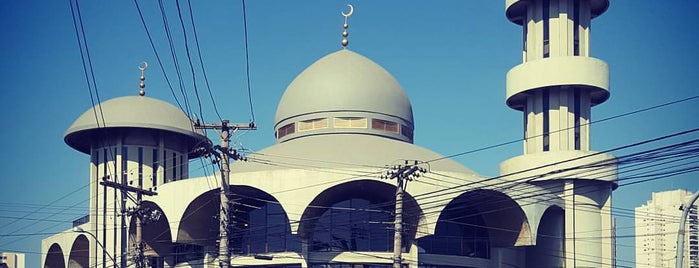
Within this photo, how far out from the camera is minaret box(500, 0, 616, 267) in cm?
5822

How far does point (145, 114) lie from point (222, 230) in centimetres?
3309

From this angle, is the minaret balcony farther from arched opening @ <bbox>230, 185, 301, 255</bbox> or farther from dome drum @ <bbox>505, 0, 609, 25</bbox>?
arched opening @ <bbox>230, 185, 301, 255</bbox>

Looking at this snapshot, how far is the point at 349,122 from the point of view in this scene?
62562 millimetres

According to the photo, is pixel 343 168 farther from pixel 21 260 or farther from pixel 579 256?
pixel 21 260

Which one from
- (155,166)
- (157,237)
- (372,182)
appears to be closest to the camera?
(372,182)

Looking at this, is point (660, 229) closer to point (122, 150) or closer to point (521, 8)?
point (521, 8)

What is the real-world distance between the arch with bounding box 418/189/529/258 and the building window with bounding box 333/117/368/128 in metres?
8.49

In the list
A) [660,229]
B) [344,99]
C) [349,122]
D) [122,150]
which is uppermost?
[344,99]

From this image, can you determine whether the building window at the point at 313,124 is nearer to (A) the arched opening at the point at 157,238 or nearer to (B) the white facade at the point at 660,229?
(A) the arched opening at the point at 157,238

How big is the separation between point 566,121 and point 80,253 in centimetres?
3295

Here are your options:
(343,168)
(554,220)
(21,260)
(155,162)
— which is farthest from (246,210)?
(21,260)

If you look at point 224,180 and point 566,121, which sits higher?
point 566,121

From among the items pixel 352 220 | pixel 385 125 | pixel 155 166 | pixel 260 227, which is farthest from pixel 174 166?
pixel 352 220

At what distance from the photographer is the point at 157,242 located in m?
61.9
